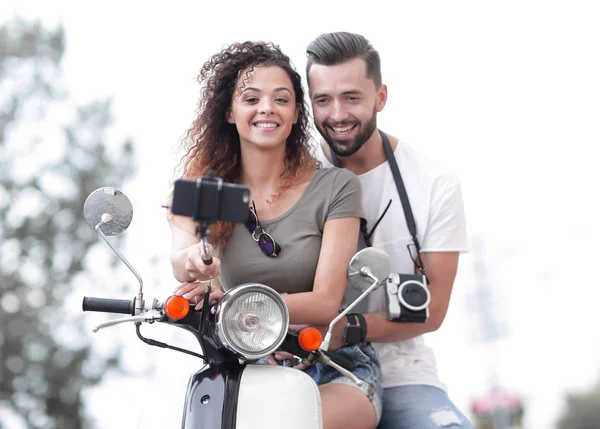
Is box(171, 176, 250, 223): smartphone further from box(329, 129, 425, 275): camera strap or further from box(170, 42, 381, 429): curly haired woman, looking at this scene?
box(329, 129, 425, 275): camera strap

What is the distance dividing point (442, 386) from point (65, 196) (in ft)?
39.3

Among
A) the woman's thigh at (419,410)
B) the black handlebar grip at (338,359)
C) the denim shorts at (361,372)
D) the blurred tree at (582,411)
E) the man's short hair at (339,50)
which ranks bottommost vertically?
the blurred tree at (582,411)

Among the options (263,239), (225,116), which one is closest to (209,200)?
(263,239)

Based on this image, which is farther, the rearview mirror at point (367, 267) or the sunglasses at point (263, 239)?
the sunglasses at point (263, 239)

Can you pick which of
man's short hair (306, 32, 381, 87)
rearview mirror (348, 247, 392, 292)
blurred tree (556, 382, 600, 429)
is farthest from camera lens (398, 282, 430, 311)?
blurred tree (556, 382, 600, 429)

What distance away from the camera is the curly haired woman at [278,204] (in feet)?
8.27

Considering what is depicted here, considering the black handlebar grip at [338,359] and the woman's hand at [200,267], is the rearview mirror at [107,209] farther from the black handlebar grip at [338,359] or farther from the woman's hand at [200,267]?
the black handlebar grip at [338,359]

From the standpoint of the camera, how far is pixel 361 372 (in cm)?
268

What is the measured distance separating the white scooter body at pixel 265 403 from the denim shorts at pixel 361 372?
0.38 m

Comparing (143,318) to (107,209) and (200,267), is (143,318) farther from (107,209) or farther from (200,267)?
(107,209)

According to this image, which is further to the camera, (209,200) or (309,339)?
(309,339)

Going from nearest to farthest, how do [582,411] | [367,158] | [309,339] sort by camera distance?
[309,339] → [367,158] → [582,411]

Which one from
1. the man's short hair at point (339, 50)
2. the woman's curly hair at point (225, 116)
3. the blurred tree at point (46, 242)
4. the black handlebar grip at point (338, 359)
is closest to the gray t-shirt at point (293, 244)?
the woman's curly hair at point (225, 116)

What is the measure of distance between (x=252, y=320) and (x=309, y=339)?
0.53 feet
